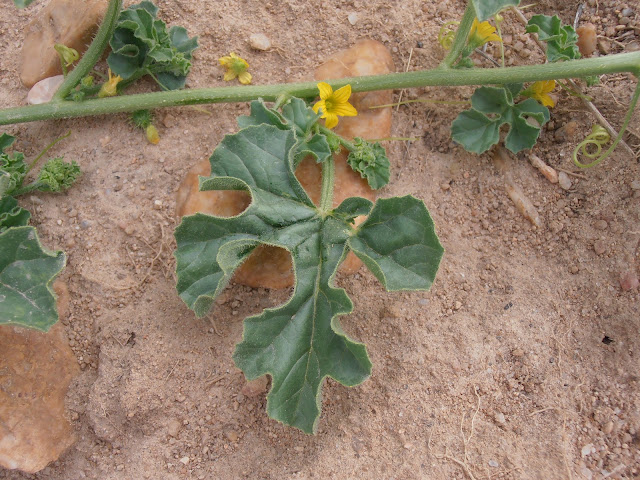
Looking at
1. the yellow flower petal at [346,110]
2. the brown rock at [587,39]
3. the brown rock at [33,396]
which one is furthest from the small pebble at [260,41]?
the brown rock at [33,396]

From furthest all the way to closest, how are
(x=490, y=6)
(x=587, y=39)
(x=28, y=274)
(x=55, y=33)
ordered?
(x=55, y=33)
(x=587, y=39)
(x=28, y=274)
(x=490, y=6)

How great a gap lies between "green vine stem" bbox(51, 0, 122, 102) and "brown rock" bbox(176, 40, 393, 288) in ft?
2.69

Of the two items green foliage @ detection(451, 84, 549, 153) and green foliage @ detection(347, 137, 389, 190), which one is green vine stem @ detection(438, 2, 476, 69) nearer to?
green foliage @ detection(451, 84, 549, 153)

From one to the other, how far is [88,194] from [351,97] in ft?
5.24

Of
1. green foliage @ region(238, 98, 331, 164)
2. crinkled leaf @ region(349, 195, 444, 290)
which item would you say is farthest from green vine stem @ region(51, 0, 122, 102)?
crinkled leaf @ region(349, 195, 444, 290)

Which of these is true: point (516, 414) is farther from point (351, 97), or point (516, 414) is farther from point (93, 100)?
point (93, 100)

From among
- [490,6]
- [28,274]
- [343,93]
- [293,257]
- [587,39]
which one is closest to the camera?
[490,6]

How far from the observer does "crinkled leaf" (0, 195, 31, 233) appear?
284cm

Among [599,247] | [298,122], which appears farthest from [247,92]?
[599,247]

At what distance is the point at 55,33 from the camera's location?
329cm

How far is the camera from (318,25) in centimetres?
338

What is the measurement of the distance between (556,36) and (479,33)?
0.38 meters

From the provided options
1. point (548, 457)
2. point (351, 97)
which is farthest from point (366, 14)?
point (548, 457)

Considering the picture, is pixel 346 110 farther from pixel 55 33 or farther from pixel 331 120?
pixel 55 33
